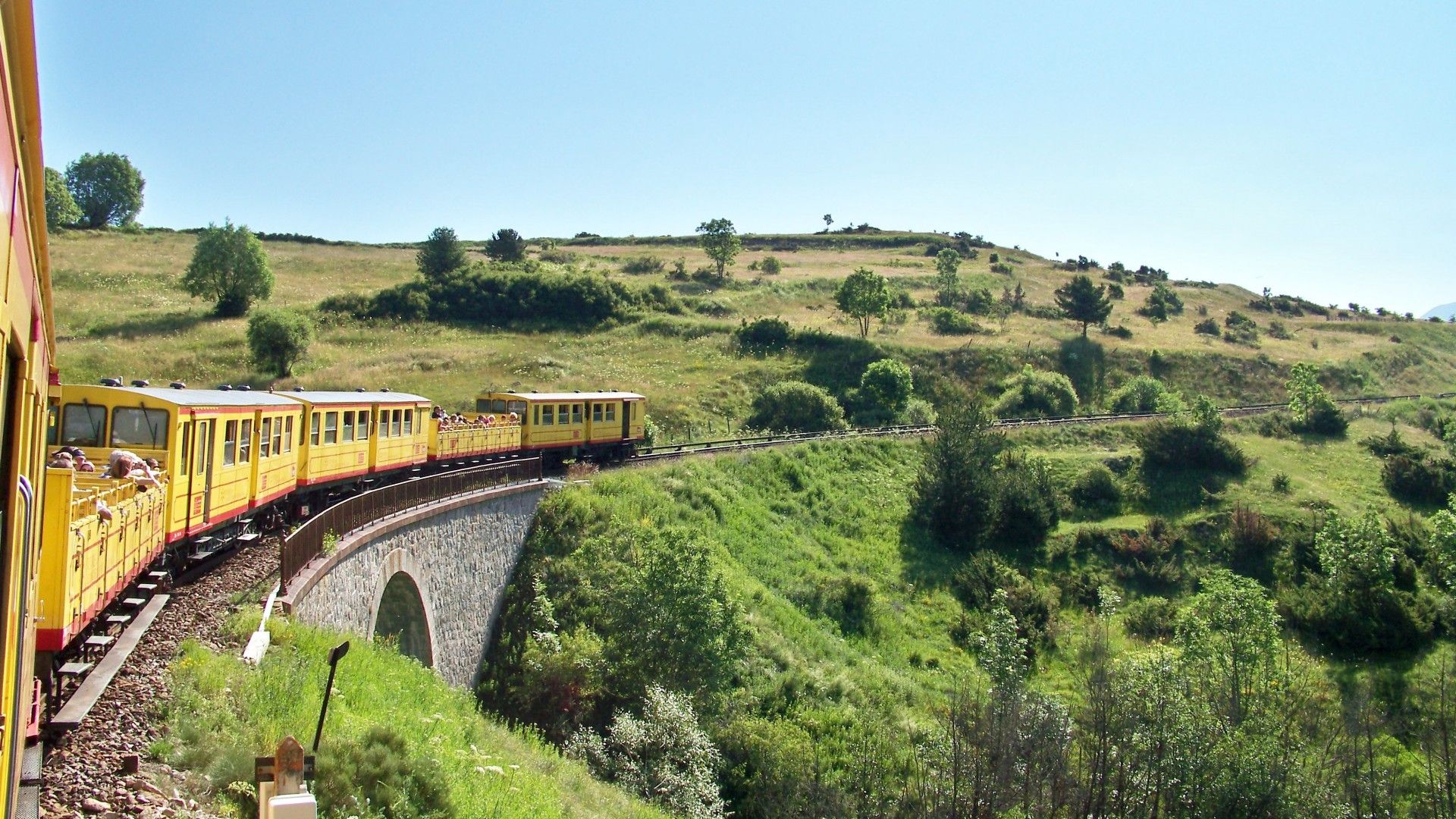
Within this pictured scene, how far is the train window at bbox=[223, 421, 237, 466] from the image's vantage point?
12836 millimetres

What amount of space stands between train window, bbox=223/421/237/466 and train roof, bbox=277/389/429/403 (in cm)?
351

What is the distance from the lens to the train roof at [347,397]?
17438 millimetres

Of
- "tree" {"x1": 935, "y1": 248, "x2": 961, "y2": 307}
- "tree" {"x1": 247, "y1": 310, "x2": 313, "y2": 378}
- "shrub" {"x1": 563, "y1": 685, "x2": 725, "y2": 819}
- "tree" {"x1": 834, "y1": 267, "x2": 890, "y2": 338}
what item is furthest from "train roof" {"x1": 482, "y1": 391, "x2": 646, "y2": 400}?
"tree" {"x1": 935, "y1": 248, "x2": 961, "y2": 307}

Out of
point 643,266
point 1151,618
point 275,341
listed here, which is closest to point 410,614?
point 1151,618

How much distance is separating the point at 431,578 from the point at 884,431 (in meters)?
27.0

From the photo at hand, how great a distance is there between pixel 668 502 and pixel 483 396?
21.4 feet

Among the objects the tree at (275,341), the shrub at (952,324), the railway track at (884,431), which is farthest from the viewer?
the shrub at (952,324)

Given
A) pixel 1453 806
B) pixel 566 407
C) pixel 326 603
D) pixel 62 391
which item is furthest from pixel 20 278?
pixel 566 407

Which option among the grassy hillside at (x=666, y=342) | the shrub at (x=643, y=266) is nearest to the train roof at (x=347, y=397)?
the grassy hillside at (x=666, y=342)

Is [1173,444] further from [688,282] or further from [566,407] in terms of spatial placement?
[688,282]

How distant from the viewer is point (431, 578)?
1838 cm

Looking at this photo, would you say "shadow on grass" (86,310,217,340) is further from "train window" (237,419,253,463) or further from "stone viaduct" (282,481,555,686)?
"train window" (237,419,253,463)

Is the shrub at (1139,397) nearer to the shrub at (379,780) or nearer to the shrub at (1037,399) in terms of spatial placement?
the shrub at (1037,399)

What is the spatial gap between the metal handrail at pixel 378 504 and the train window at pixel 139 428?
191 centimetres
